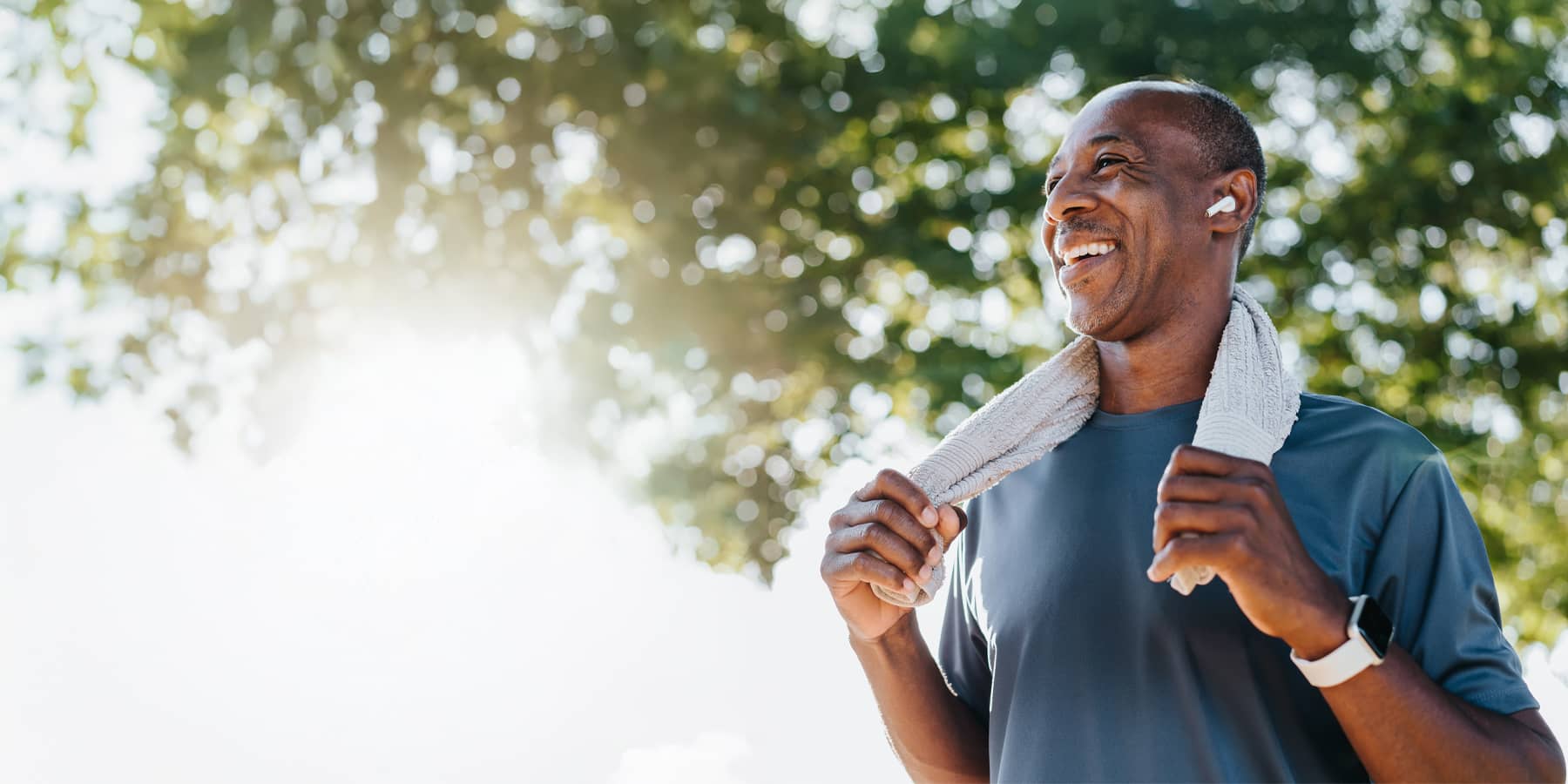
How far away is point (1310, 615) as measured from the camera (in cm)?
131

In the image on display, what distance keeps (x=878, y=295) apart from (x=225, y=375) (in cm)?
339

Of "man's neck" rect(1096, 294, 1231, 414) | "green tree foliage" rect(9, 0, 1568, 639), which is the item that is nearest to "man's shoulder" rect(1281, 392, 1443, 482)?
"man's neck" rect(1096, 294, 1231, 414)

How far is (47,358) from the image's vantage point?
673 centimetres

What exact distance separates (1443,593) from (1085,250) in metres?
0.59

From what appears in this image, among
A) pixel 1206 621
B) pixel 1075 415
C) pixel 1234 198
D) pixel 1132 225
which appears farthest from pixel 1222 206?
pixel 1206 621

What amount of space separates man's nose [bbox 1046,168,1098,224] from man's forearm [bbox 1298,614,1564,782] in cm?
67

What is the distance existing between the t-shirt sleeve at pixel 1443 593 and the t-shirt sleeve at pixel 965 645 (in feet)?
1.75

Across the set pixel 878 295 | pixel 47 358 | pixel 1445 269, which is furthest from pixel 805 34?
pixel 47 358

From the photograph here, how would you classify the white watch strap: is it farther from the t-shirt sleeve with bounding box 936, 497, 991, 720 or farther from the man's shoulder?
the t-shirt sleeve with bounding box 936, 497, 991, 720

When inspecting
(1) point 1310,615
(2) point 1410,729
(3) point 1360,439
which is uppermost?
(3) point 1360,439

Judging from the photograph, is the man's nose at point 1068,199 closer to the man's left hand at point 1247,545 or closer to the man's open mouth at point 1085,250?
the man's open mouth at point 1085,250

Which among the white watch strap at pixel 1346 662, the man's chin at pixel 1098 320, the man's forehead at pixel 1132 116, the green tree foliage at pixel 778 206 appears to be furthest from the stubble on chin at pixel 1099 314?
the green tree foliage at pixel 778 206

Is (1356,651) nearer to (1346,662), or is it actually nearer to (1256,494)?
(1346,662)

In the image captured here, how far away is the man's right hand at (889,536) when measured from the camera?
157 centimetres
